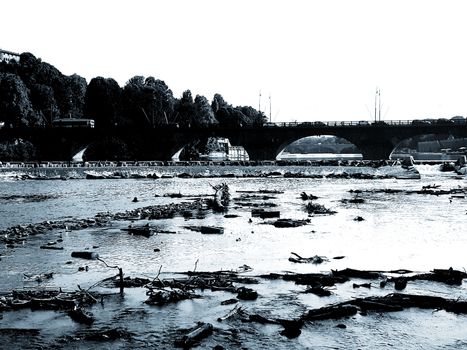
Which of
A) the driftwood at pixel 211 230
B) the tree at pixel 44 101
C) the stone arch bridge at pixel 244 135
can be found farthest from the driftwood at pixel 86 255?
the tree at pixel 44 101

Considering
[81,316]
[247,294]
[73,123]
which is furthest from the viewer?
[73,123]

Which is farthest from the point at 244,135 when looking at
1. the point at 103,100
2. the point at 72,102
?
the point at 72,102

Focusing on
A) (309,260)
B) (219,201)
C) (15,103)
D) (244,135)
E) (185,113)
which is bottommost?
(309,260)

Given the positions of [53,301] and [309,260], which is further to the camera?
[309,260]

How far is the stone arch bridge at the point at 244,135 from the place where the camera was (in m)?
120

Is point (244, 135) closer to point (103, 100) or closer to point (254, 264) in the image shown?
point (103, 100)

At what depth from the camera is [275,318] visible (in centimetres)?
1761

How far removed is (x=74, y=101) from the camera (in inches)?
6398

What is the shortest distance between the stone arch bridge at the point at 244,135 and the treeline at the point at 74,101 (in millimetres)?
4209

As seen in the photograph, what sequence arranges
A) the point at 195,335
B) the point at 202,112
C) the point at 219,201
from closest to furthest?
the point at 195,335
the point at 219,201
the point at 202,112

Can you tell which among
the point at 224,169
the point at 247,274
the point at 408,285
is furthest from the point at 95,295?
the point at 224,169

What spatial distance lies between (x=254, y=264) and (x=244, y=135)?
104 metres

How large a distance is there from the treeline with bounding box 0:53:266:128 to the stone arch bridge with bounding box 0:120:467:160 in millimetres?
4209

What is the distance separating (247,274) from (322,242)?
8727mm
